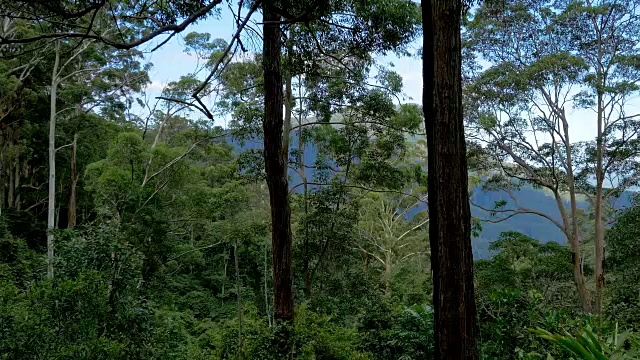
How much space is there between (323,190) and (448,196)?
6.14 meters

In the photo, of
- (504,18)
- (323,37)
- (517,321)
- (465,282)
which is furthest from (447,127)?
(504,18)

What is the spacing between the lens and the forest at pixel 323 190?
2.62m

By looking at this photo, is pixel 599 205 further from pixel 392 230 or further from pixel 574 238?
pixel 392 230

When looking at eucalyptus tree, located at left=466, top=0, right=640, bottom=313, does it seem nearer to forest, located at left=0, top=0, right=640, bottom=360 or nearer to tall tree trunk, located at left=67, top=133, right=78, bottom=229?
forest, located at left=0, top=0, right=640, bottom=360

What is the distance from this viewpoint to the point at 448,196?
231cm

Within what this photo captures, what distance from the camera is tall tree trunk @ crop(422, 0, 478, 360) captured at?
2258 millimetres

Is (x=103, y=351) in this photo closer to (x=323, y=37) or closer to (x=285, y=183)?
(x=285, y=183)

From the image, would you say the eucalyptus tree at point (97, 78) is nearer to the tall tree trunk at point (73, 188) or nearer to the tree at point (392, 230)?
the tall tree trunk at point (73, 188)

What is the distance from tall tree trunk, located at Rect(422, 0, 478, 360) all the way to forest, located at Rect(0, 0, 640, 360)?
0.01m

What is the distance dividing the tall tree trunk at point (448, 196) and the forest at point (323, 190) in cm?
1

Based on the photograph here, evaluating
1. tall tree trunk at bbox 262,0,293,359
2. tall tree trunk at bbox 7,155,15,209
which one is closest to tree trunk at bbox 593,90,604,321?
tall tree trunk at bbox 262,0,293,359

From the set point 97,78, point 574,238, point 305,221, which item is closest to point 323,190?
point 305,221

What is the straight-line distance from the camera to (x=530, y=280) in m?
8.27

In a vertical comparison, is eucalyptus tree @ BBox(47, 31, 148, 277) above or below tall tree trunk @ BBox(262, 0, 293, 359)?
above
